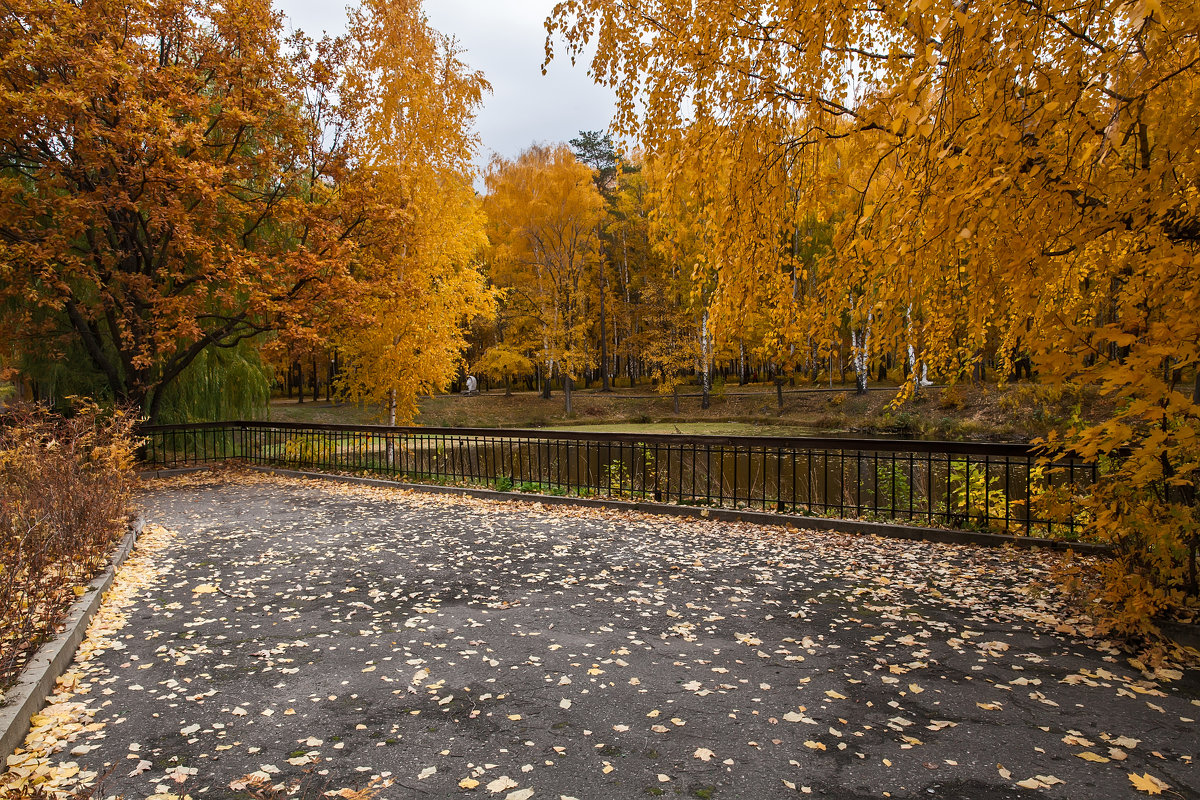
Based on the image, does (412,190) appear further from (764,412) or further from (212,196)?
(764,412)

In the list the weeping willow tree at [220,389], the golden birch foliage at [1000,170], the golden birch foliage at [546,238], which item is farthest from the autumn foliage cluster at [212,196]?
the golden birch foliage at [546,238]

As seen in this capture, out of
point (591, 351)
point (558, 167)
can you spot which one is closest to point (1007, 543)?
point (558, 167)

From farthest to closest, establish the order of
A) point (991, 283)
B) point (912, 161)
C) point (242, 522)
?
point (242, 522)
point (991, 283)
point (912, 161)

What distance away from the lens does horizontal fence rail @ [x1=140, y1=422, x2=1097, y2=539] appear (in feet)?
23.0

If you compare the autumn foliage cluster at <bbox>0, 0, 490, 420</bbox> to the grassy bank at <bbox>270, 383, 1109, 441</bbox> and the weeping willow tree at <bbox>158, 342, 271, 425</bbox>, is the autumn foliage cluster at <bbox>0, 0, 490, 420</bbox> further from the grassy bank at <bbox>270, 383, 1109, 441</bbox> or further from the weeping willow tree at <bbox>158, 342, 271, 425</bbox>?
the grassy bank at <bbox>270, 383, 1109, 441</bbox>

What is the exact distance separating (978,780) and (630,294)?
3973 cm

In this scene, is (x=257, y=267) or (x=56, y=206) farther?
(x=257, y=267)

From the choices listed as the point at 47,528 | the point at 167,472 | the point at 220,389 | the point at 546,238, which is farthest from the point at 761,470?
the point at 546,238

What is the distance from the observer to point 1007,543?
6637mm

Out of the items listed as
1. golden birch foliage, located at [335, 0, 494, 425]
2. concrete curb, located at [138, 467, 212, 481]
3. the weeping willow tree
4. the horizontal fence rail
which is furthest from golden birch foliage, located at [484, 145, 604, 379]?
concrete curb, located at [138, 467, 212, 481]

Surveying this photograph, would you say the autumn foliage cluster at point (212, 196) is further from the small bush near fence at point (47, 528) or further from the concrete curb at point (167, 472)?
the small bush near fence at point (47, 528)

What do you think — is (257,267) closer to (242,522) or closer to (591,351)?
(242,522)

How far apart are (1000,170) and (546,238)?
93.5 ft

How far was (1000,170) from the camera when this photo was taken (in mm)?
3496
